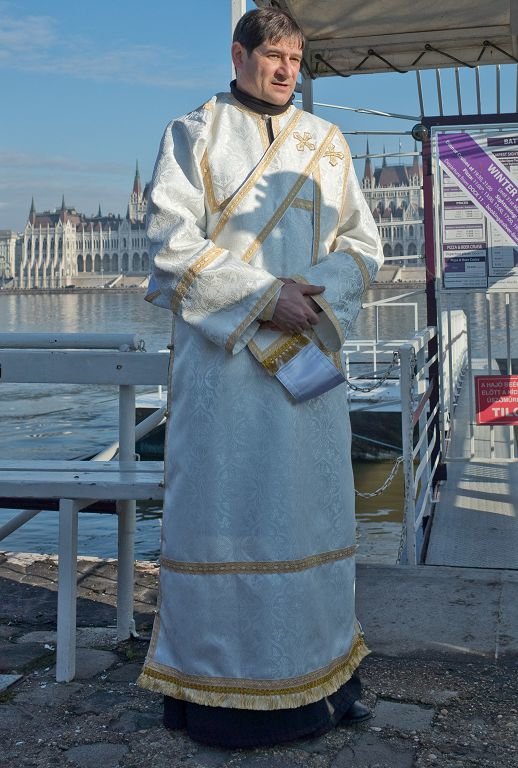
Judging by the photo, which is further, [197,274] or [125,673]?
[125,673]

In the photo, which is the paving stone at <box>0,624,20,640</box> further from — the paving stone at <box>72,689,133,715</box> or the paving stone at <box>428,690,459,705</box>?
the paving stone at <box>428,690,459,705</box>

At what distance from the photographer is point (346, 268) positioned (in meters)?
2.73

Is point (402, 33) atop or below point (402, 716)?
atop

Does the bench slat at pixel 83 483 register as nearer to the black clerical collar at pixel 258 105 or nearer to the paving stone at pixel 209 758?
the paving stone at pixel 209 758

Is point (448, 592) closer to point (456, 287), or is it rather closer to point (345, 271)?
point (345, 271)

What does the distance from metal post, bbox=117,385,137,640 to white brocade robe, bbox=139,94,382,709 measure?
0.70 m

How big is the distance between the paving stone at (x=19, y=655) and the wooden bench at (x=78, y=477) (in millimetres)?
230

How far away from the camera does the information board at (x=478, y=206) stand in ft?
19.6

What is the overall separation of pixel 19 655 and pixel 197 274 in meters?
1.45

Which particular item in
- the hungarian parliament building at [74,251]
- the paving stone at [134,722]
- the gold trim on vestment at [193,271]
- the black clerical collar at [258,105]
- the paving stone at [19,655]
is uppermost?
the hungarian parliament building at [74,251]

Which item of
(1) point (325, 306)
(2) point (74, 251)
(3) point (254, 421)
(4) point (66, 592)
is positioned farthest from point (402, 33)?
(2) point (74, 251)

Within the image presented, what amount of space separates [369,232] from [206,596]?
1046 mm

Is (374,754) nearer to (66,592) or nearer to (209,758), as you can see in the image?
(209,758)

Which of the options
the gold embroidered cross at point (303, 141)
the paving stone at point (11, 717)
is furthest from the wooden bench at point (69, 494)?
the gold embroidered cross at point (303, 141)
